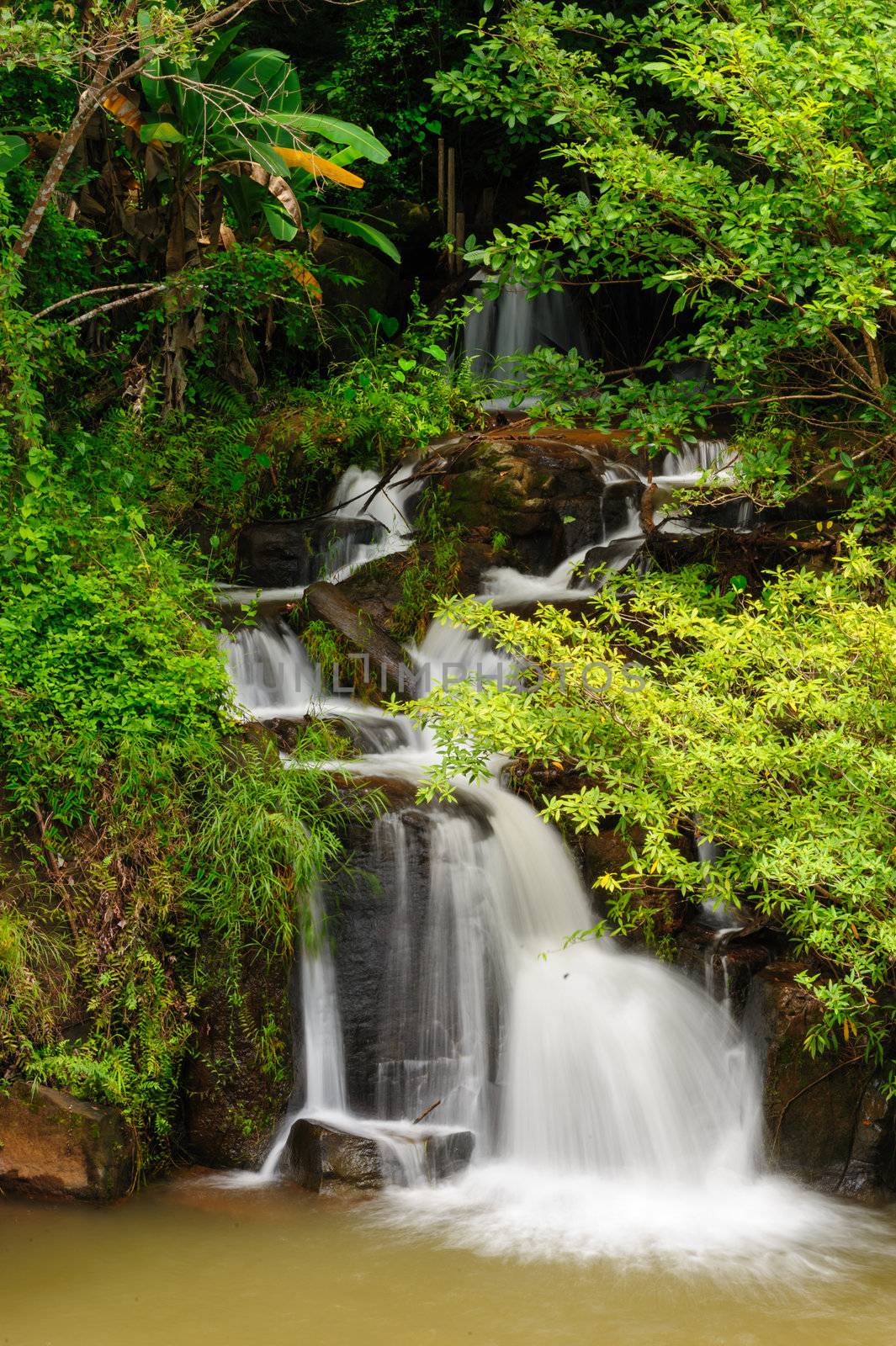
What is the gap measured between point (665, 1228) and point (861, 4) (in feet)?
20.8

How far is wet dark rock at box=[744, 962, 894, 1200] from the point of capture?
5.62 meters

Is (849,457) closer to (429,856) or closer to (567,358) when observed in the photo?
(567,358)

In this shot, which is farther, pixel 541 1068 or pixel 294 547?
pixel 294 547

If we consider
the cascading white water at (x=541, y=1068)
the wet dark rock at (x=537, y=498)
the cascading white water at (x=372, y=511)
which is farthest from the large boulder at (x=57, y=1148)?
the wet dark rock at (x=537, y=498)

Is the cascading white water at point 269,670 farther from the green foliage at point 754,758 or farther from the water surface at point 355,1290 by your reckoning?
the water surface at point 355,1290

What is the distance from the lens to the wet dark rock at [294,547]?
9547 millimetres

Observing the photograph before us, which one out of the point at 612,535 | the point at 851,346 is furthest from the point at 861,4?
the point at 612,535

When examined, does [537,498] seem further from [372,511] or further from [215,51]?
[215,51]

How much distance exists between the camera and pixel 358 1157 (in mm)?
5402

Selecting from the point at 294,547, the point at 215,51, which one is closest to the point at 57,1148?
the point at 294,547

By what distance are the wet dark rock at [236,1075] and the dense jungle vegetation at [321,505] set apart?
0.09 meters

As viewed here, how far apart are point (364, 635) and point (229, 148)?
14.5ft

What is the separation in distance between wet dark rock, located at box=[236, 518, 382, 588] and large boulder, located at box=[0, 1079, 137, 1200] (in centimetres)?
496

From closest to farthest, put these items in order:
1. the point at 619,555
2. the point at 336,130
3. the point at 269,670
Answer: the point at 269,670 < the point at 619,555 < the point at 336,130
